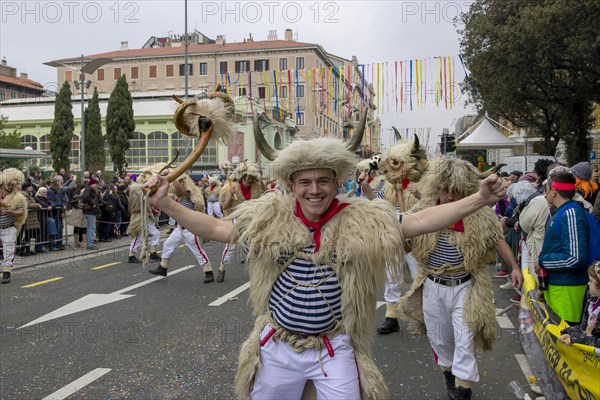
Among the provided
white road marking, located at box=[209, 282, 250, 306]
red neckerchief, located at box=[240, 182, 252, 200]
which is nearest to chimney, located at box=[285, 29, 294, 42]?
red neckerchief, located at box=[240, 182, 252, 200]

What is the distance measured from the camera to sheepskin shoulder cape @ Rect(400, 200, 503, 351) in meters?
4.04

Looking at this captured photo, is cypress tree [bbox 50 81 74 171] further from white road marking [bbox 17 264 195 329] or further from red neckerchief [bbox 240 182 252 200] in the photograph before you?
white road marking [bbox 17 264 195 329]

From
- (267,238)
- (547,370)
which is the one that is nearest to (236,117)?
(267,238)

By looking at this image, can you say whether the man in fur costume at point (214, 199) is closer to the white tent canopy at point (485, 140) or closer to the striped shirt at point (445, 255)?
the white tent canopy at point (485, 140)

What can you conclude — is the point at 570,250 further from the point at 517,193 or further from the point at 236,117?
the point at 517,193

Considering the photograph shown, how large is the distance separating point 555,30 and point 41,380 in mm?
15430

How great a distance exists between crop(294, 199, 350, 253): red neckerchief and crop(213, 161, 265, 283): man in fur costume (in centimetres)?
631

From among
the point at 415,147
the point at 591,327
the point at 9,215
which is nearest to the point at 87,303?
the point at 9,215

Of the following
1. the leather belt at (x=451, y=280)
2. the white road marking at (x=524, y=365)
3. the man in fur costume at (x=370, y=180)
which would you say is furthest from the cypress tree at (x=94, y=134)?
the leather belt at (x=451, y=280)

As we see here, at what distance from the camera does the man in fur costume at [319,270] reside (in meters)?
2.79

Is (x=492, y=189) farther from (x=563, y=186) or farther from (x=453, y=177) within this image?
(x=563, y=186)

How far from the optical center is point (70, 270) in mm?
10516

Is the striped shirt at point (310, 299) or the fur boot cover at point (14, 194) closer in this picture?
the striped shirt at point (310, 299)

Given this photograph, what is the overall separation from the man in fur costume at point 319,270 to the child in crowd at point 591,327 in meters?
1.30
